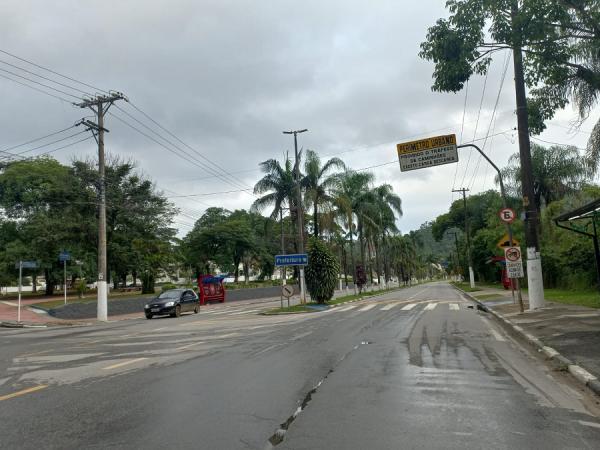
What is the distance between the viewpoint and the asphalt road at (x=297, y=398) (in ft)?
17.3

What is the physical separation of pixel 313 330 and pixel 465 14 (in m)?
9.72

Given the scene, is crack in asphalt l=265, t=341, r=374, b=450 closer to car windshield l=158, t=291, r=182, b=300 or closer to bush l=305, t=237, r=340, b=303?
car windshield l=158, t=291, r=182, b=300

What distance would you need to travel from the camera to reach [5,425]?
19.4ft

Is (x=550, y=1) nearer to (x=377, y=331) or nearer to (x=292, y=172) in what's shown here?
(x=377, y=331)

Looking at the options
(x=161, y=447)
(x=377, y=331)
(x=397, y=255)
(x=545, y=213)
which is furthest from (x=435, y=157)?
(x=397, y=255)

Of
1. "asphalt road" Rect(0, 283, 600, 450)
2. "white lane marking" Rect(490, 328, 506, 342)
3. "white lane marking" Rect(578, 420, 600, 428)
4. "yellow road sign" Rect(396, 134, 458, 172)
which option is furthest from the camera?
"yellow road sign" Rect(396, 134, 458, 172)

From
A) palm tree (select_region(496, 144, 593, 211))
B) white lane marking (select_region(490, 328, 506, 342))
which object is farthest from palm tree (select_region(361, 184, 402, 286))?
white lane marking (select_region(490, 328, 506, 342))

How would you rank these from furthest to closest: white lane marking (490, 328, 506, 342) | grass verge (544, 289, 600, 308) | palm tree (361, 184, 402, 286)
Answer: palm tree (361, 184, 402, 286), grass verge (544, 289, 600, 308), white lane marking (490, 328, 506, 342)

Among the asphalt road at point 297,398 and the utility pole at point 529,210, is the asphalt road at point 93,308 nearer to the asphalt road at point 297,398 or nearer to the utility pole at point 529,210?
the asphalt road at point 297,398

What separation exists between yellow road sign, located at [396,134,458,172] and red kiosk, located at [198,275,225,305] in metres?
26.6

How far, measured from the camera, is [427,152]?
59.1 feet

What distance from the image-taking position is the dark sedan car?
88.9ft

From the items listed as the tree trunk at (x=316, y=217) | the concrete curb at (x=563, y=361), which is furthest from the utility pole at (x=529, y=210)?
the tree trunk at (x=316, y=217)

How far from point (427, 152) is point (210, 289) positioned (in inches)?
1085
